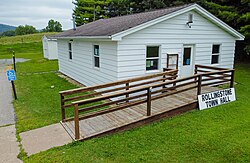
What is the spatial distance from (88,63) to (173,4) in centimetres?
1474

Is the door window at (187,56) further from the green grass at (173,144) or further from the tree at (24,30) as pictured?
the tree at (24,30)

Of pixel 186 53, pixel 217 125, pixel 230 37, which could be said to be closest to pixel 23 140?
pixel 217 125

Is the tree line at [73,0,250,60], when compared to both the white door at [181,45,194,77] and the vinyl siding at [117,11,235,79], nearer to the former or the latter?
the vinyl siding at [117,11,235,79]

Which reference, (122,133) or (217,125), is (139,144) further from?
(217,125)

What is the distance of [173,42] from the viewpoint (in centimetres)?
867

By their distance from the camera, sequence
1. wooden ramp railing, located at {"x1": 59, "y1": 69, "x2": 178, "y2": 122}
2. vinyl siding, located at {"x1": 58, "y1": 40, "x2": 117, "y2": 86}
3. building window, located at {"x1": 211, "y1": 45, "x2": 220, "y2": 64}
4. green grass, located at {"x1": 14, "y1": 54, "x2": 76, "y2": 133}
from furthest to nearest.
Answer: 1. building window, located at {"x1": 211, "y1": 45, "x2": 220, "y2": 64}
2. vinyl siding, located at {"x1": 58, "y1": 40, "x2": 117, "y2": 86}
3. green grass, located at {"x1": 14, "y1": 54, "x2": 76, "y2": 133}
4. wooden ramp railing, located at {"x1": 59, "y1": 69, "x2": 178, "y2": 122}

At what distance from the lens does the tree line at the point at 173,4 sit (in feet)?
49.3

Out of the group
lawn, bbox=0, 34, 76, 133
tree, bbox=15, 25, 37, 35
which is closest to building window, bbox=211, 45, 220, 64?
lawn, bbox=0, 34, 76, 133

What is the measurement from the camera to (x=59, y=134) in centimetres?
529

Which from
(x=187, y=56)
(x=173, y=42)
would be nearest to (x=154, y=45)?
(x=173, y=42)

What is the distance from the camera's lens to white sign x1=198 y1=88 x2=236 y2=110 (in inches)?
273

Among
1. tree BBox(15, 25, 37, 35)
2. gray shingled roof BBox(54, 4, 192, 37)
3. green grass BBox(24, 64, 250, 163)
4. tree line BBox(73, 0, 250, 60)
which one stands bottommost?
green grass BBox(24, 64, 250, 163)

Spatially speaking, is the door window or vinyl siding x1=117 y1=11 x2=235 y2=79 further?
the door window

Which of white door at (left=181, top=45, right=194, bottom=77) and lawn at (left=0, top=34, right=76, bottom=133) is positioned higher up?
white door at (left=181, top=45, right=194, bottom=77)
